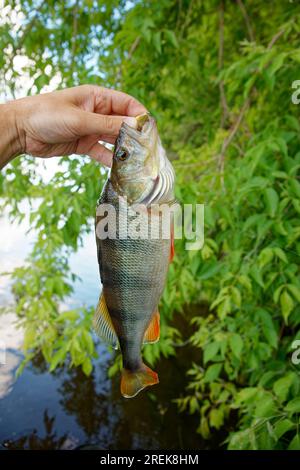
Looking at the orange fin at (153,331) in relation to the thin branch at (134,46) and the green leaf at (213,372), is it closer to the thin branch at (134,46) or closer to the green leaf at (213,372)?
the green leaf at (213,372)

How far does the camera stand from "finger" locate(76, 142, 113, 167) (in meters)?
2.13

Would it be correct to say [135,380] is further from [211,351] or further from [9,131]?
[211,351]

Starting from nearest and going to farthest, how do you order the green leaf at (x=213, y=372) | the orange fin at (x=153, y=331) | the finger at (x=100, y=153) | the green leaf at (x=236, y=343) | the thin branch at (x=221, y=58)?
the orange fin at (x=153, y=331) → the finger at (x=100, y=153) → the green leaf at (x=236, y=343) → the green leaf at (x=213, y=372) → the thin branch at (x=221, y=58)

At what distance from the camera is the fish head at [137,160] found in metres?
1.46

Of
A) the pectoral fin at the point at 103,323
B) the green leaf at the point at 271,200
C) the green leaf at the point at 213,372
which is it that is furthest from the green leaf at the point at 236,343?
the pectoral fin at the point at 103,323

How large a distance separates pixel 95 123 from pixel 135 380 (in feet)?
3.57

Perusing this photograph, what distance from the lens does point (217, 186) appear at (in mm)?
3248

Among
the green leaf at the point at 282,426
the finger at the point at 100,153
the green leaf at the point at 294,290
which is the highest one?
the finger at the point at 100,153

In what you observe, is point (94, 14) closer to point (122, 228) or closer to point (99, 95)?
point (99, 95)

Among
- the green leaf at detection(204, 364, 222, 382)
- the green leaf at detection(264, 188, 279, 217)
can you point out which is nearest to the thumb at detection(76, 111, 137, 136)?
the green leaf at detection(264, 188, 279, 217)

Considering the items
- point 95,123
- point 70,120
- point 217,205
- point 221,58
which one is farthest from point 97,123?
point 221,58

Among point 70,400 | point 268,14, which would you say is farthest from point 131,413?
point 268,14

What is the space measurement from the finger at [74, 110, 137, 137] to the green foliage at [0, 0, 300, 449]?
1048mm
